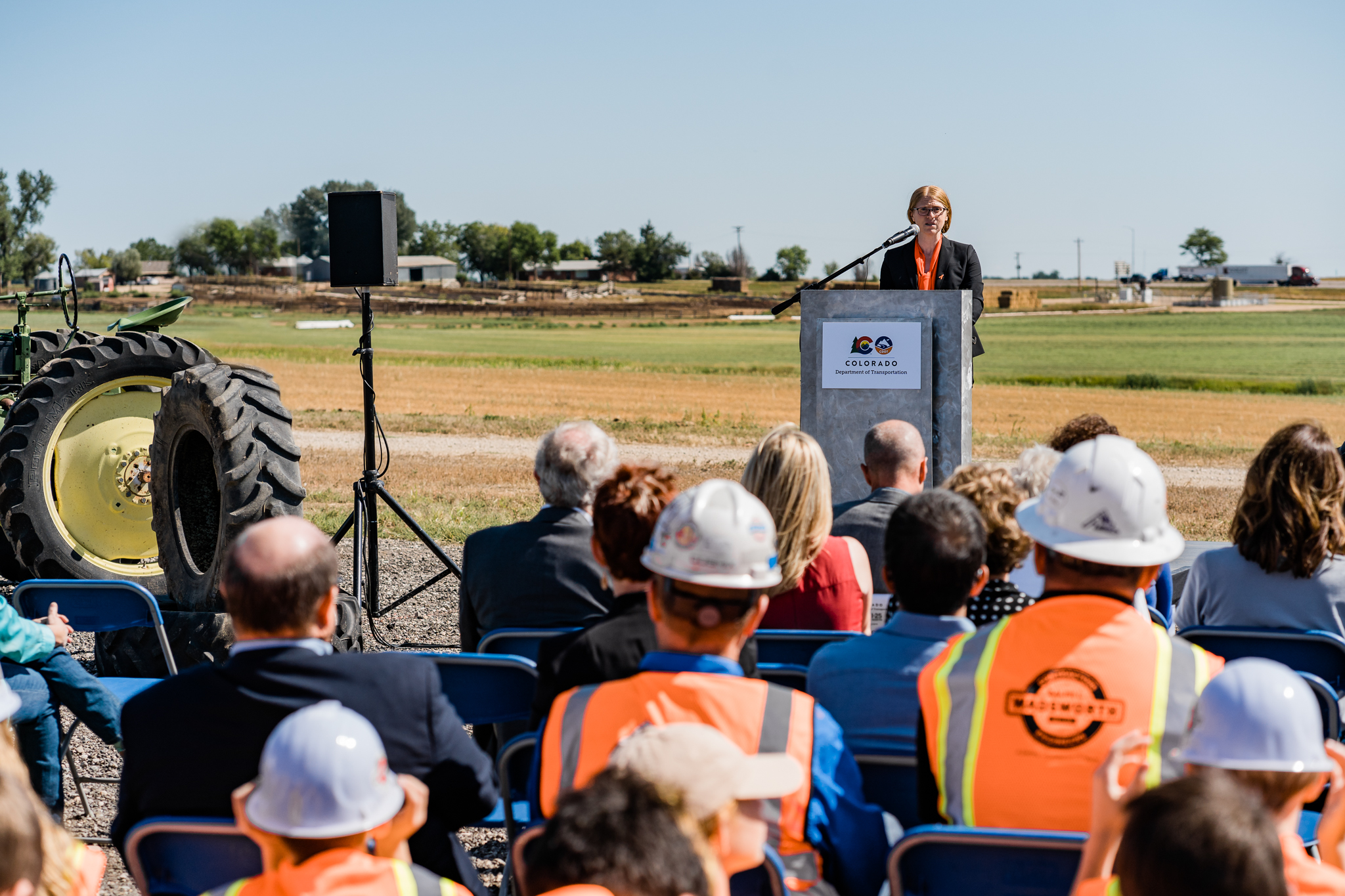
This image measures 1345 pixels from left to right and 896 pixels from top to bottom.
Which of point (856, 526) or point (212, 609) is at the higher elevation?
point (856, 526)

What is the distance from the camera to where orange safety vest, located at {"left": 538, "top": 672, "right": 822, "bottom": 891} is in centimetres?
233

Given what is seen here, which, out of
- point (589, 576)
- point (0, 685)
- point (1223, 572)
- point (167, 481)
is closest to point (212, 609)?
point (167, 481)

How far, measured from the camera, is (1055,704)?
2428mm

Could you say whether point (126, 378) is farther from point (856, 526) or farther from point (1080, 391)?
point (1080, 391)

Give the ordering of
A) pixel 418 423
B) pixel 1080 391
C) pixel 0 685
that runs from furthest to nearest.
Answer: pixel 1080 391, pixel 418 423, pixel 0 685

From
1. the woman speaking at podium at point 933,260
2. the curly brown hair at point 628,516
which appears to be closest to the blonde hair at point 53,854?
the curly brown hair at point 628,516

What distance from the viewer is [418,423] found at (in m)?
19.8

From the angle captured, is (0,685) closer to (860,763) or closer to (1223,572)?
(860,763)

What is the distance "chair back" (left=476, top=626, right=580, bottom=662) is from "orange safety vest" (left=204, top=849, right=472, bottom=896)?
151 centimetres

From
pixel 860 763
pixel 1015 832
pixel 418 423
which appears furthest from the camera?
pixel 418 423

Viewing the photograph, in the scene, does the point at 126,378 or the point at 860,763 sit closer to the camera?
the point at 860,763

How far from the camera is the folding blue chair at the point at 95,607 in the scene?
14.7 ft

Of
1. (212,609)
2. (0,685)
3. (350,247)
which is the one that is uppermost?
(350,247)

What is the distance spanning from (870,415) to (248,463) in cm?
323
